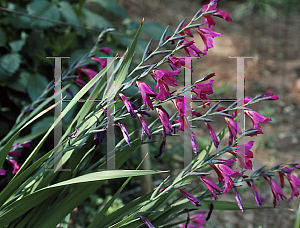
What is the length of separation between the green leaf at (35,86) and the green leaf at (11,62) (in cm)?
8

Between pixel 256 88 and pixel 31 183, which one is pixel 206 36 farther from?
pixel 256 88

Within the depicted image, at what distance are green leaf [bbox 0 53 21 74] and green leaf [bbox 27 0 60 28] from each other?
0.58 feet

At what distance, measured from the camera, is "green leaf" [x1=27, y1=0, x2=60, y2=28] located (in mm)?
1326

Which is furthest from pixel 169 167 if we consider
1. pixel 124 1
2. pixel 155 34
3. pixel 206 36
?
pixel 124 1

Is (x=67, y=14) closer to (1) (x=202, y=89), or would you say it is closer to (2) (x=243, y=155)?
(1) (x=202, y=89)

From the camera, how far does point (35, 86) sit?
1.31 meters

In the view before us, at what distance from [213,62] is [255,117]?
312 cm

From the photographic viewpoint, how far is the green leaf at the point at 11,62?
1.28m

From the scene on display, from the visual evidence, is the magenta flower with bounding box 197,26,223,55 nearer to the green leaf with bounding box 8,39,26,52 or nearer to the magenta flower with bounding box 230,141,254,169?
the magenta flower with bounding box 230,141,254,169

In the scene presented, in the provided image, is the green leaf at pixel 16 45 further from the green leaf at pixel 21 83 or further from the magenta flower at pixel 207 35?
the magenta flower at pixel 207 35

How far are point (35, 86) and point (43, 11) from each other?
356 millimetres

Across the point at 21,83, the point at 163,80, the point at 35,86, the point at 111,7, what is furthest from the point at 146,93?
the point at 111,7

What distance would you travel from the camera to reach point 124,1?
4.11 meters

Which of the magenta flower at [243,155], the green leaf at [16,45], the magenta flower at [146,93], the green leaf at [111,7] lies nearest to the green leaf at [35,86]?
the green leaf at [16,45]
